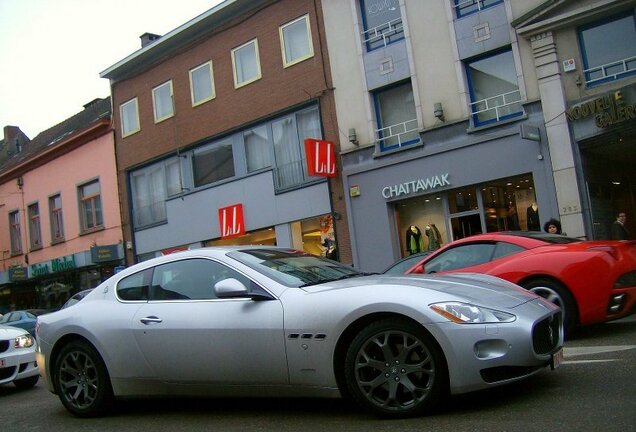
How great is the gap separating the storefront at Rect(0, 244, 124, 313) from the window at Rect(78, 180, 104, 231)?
4.26ft

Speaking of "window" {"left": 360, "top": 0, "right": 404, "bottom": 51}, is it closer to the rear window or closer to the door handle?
the rear window

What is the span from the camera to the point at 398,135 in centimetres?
Result: 1686

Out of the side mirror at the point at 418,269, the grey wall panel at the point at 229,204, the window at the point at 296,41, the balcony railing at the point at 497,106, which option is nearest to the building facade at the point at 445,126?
the balcony railing at the point at 497,106

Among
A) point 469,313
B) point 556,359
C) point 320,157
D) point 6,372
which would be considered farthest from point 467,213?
point 469,313

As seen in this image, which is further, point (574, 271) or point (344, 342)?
point (574, 271)

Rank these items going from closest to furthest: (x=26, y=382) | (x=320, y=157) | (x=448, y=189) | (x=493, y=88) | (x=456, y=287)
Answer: (x=456, y=287), (x=26, y=382), (x=493, y=88), (x=448, y=189), (x=320, y=157)

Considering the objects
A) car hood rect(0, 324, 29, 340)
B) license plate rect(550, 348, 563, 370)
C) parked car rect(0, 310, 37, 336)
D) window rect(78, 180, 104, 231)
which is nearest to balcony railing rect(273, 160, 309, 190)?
parked car rect(0, 310, 37, 336)

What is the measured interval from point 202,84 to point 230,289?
1798 centimetres

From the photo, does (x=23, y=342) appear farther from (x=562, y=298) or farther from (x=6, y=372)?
(x=562, y=298)

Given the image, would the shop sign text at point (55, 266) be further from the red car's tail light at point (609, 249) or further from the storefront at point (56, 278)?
the red car's tail light at point (609, 249)

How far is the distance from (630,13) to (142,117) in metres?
16.7

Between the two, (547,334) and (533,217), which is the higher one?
(533,217)

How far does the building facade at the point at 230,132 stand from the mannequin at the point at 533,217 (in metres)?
5.01

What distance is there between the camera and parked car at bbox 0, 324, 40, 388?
26.5 feet
